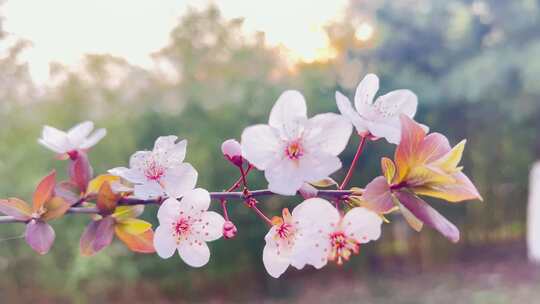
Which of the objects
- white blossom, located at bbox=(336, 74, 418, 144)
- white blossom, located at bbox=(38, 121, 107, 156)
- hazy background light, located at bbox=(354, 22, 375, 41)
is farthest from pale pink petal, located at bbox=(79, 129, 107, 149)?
hazy background light, located at bbox=(354, 22, 375, 41)

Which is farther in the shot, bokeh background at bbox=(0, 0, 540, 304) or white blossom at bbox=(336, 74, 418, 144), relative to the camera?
bokeh background at bbox=(0, 0, 540, 304)

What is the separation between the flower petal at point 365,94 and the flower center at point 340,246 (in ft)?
0.26

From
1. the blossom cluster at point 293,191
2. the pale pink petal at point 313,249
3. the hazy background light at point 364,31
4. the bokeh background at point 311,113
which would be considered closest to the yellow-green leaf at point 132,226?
the blossom cluster at point 293,191

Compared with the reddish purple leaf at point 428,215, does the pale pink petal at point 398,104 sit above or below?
above

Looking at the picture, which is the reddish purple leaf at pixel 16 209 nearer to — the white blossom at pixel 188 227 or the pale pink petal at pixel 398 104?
the white blossom at pixel 188 227

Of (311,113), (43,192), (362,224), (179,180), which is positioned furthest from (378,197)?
(311,113)

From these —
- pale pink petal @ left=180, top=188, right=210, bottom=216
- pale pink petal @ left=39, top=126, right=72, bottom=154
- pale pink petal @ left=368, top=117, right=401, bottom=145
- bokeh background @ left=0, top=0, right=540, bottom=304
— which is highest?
bokeh background @ left=0, top=0, right=540, bottom=304

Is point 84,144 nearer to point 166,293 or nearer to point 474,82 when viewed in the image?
point 166,293

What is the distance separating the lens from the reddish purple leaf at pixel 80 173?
40 centimetres

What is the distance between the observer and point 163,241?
1.14ft

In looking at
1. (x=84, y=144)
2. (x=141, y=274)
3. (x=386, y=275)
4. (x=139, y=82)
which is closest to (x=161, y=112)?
(x=139, y=82)

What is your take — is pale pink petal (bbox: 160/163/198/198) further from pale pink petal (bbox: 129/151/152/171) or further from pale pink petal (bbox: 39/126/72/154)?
pale pink petal (bbox: 39/126/72/154)

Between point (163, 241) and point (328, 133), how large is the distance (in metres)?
0.13

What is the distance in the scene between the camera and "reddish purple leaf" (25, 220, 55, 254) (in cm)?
35
